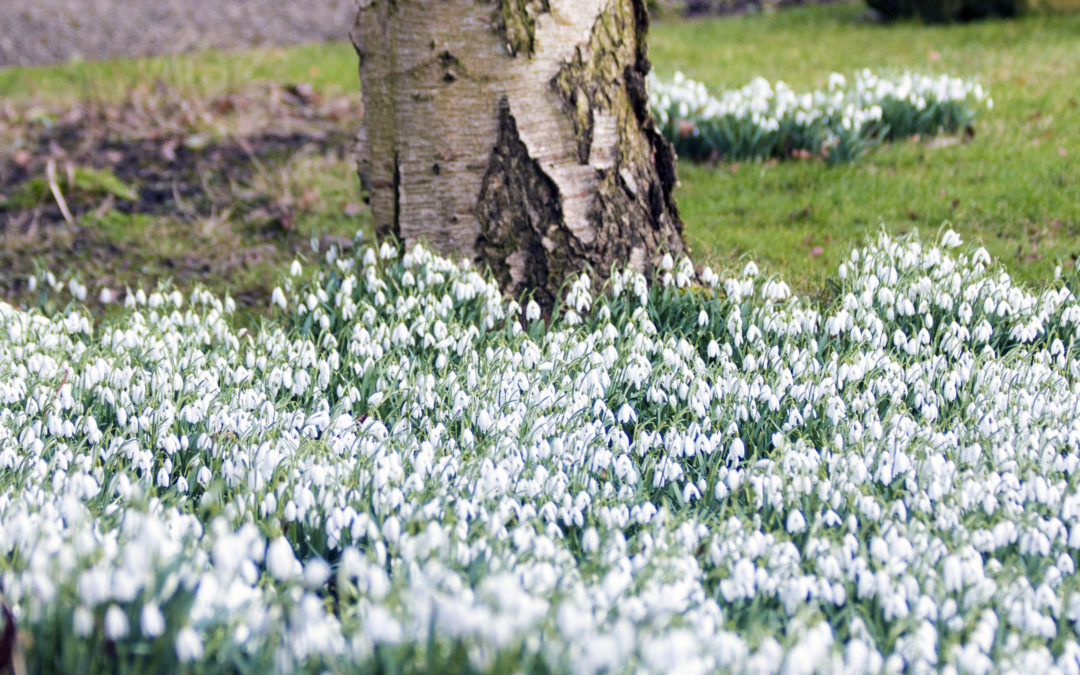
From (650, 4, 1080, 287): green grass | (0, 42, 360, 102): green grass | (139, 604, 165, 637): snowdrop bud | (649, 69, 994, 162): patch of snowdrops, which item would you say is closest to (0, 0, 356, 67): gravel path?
(0, 42, 360, 102): green grass

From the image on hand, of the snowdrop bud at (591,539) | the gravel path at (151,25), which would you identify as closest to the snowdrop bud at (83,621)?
the snowdrop bud at (591,539)

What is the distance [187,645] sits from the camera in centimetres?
155

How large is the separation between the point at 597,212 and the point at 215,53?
769 centimetres

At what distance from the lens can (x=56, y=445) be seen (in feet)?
9.36

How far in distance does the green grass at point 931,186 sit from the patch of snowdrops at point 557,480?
1017 millimetres

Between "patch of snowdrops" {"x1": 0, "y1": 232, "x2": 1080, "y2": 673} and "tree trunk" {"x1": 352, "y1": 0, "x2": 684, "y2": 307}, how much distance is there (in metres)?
0.28

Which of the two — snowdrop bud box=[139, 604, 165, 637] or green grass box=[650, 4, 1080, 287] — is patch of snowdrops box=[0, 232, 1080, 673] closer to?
snowdrop bud box=[139, 604, 165, 637]

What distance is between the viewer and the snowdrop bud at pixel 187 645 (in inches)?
60.9

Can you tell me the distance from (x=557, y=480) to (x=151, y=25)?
12.7 meters

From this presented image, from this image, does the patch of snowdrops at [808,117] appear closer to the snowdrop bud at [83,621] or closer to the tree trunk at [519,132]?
the tree trunk at [519,132]

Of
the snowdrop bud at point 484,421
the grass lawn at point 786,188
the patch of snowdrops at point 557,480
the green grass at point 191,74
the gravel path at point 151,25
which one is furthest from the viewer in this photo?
the gravel path at point 151,25

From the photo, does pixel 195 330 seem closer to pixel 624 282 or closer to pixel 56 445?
pixel 56 445

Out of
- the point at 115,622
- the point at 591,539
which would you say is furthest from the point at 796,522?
the point at 115,622

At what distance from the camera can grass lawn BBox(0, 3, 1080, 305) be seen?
505cm
